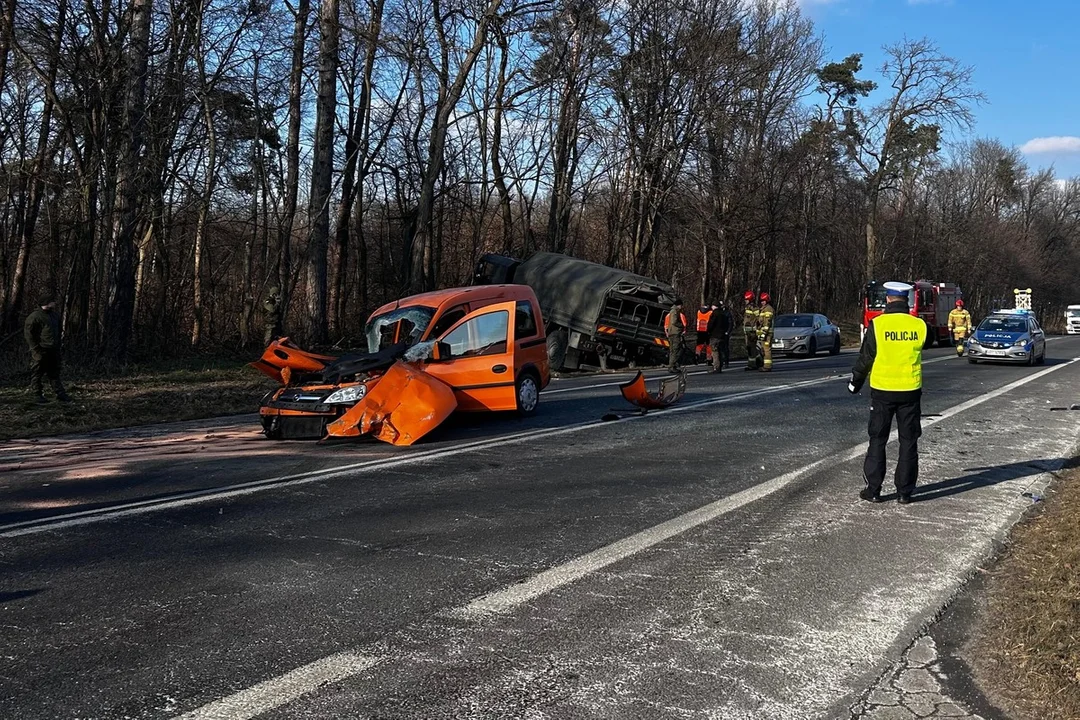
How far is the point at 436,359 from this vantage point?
1101 cm

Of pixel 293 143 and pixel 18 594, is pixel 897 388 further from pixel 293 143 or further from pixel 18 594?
pixel 293 143

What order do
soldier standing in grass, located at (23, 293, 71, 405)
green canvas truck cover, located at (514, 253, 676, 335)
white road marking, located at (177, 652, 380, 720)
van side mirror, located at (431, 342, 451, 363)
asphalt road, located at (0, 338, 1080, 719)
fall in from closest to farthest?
white road marking, located at (177, 652, 380, 720) → asphalt road, located at (0, 338, 1080, 719) → van side mirror, located at (431, 342, 451, 363) → soldier standing in grass, located at (23, 293, 71, 405) → green canvas truck cover, located at (514, 253, 676, 335)

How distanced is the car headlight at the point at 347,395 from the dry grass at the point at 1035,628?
6718 millimetres

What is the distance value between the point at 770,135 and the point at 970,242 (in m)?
38.9

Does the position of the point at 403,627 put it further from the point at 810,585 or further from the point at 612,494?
the point at 612,494

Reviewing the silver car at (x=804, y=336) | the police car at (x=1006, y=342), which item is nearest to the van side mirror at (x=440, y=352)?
the police car at (x=1006, y=342)

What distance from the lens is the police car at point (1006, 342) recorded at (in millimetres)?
23469

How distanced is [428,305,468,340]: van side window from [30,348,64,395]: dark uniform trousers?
667 centimetres

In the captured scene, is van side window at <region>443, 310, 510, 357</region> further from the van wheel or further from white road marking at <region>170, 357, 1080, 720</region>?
white road marking at <region>170, 357, 1080, 720</region>

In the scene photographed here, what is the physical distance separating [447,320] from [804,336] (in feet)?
64.8

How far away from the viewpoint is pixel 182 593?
15.8 feet

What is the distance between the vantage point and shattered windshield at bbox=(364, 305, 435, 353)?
11.7 meters

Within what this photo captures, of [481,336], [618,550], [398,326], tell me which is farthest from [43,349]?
[618,550]

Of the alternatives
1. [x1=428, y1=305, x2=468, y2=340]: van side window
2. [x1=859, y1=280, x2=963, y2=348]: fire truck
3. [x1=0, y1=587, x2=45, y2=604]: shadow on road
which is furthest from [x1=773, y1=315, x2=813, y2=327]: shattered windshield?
[x1=0, y1=587, x2=45, y2=604]: shadow on road
